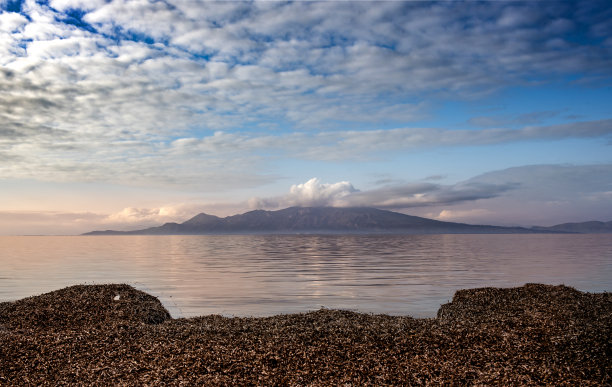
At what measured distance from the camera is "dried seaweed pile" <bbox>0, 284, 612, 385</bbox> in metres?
8.91

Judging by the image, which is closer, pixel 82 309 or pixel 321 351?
pixel 321 351

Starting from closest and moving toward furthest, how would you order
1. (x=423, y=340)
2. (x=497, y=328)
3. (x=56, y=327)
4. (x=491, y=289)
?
1. (x=423, y=340)
2. (x=497, y=328)
3. (x=56, y=327)
4. (x=491, y=289)

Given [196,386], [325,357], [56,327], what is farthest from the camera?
[56,327]

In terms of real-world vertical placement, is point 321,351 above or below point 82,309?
above

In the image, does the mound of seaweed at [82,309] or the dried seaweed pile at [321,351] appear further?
the mound of seaweed at [82,309]

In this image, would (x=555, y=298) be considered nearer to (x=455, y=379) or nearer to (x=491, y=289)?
(x=491, y=289)

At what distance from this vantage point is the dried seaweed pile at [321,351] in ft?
29.2

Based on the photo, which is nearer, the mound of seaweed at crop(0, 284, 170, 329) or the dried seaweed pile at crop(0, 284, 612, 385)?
the dried seaweed pile at crop(0, 284, 612, 385)

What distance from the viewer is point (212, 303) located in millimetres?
20109

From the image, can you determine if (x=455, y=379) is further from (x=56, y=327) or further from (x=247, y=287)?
(x=247, y=287)

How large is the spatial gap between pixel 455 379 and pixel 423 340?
2043 mm

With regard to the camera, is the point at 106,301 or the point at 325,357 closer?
the point at 325,357

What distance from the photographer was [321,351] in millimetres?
10031

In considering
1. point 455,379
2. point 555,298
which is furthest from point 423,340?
point 555,298
